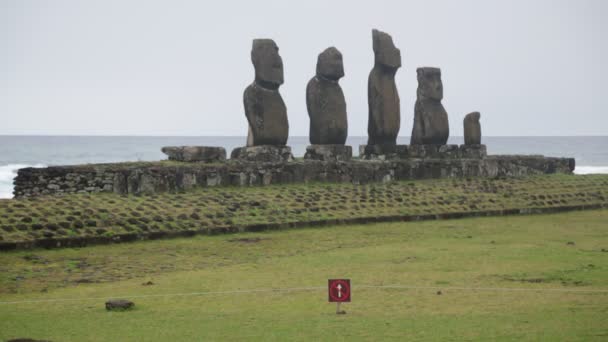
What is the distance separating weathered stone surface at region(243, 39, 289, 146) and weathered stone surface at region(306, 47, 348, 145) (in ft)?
4.86

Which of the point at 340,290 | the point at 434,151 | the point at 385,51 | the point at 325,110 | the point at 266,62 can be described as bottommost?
the point at 340,290

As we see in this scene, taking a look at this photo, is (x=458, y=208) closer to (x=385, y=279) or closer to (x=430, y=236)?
(x=430, y=236)

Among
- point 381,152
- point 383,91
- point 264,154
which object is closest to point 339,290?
point 264,154

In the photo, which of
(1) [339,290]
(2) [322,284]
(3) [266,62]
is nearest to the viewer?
(1) [339,290]

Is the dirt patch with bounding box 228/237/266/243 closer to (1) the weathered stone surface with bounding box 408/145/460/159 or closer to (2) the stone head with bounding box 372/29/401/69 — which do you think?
(2) the stone head with bounding box 372/29/401/69

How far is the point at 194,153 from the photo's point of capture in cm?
2291

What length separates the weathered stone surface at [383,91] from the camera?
89.2 ft

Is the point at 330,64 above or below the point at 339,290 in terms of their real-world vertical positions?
above

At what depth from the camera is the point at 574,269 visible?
13336mm

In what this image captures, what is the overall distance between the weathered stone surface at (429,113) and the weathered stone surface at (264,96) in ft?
20.7

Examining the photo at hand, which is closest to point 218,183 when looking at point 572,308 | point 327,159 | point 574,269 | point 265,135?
point 265,135

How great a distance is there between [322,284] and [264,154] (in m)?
11.9

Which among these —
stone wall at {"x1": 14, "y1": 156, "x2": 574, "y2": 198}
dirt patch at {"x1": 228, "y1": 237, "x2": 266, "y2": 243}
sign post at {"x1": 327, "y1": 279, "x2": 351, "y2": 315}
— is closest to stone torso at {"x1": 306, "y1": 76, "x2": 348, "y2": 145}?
stone wall at {"x1": 14, "y1": 156, "x2": 574, "y2": 198}

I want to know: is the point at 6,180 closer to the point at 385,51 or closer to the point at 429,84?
the point at 429,84
